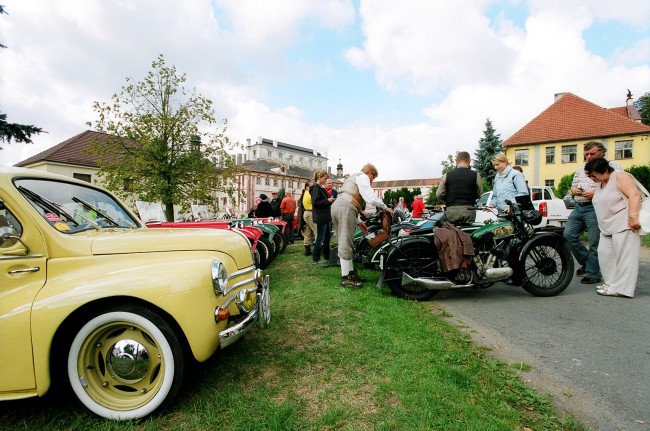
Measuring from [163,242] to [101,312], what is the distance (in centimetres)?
56

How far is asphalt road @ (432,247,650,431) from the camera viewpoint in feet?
7.50

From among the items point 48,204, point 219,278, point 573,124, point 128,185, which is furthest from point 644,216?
point 573,124

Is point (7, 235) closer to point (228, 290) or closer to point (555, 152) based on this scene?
point (228, 290)

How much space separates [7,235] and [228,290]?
1349 millimetres

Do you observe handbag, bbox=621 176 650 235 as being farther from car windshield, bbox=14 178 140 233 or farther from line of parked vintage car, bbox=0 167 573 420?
car windshield, bbox=14 178 140 233

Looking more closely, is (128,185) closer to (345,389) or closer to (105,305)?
(105,305)

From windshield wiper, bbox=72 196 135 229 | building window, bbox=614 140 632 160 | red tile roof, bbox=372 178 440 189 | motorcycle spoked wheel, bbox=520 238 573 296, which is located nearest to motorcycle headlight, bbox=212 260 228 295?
windshield wiper, bbox=72 196 135 229

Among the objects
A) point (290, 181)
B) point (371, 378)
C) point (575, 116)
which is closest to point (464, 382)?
point (371, 378)

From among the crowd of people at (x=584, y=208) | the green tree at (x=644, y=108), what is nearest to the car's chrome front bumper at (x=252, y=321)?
the crowd of people at (x=584, y=208)

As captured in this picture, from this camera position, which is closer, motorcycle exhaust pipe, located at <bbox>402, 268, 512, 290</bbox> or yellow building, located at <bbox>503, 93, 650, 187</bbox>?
motorcycle exhaust pipe, located at <bbox>402, 268, 512, 290</bbox>

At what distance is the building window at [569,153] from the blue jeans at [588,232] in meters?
32.8

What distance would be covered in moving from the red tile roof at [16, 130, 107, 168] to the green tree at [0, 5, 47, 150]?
25523 mm

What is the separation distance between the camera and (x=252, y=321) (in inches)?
101

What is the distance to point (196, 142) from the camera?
695 inches
